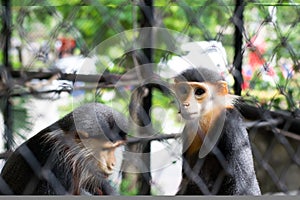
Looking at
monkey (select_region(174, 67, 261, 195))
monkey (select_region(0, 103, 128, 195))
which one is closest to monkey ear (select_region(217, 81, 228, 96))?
monkey (select_region(174, 67, 261, 195))

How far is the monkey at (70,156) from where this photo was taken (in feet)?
2.39

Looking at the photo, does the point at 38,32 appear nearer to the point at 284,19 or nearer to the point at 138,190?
the point at 138,190

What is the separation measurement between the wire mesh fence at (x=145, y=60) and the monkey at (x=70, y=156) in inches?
0.4

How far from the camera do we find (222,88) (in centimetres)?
89

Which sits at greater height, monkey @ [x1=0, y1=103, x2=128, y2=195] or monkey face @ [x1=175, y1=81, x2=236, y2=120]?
monkey face @ [x1=175, y1=81, x2=236, y2=120]

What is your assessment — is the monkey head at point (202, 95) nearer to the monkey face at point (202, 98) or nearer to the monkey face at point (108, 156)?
the monkey face at point (202, 98)

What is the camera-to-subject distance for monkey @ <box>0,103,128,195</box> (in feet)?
2.39

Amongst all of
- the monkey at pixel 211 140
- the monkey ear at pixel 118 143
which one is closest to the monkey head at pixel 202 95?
the monkey at pixel 211 140

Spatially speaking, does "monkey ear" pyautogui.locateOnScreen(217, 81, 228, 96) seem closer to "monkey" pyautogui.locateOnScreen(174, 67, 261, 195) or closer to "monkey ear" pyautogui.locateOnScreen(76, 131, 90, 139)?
"monkey" pyautogui.locateOnScreen(174, 67, 261, 195)

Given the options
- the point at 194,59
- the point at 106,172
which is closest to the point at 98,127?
the point at 106,172

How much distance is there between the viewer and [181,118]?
843 mm

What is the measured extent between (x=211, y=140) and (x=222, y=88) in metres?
0.11

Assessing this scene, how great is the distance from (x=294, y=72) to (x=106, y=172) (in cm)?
46

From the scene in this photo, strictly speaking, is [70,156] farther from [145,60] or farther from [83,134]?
[145,60]
